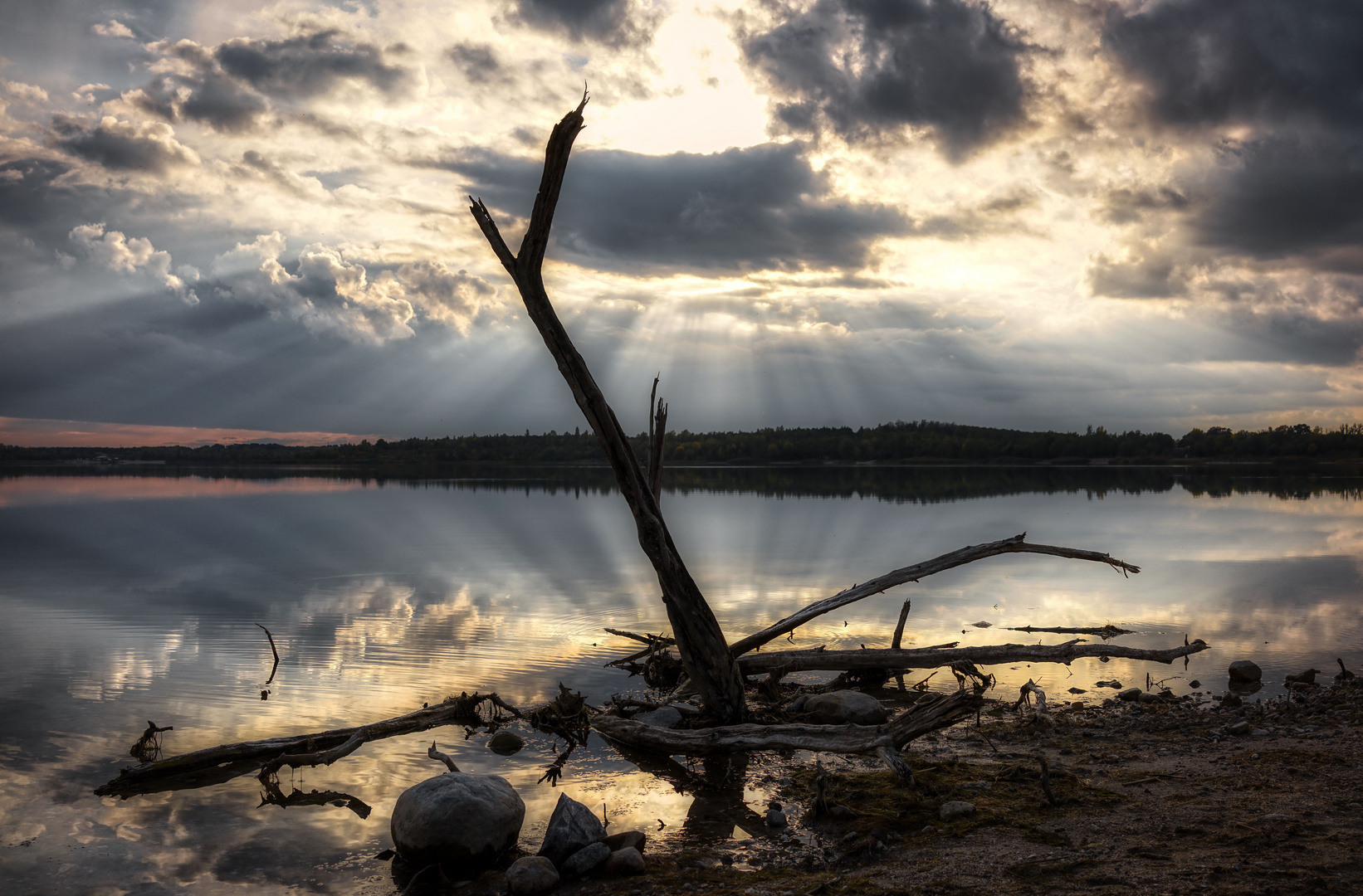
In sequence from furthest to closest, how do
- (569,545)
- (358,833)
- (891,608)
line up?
(569,545) → (891,608) → (358,833)

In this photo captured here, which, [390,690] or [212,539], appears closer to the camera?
[390,690]

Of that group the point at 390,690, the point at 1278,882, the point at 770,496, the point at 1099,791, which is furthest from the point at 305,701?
the point at 770,496

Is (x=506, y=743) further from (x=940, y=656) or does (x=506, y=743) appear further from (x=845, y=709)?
(x=940, y=656)

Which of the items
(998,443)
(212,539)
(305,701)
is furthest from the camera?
(998,443)

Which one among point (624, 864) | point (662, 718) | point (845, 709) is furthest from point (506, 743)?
point (845, 709)

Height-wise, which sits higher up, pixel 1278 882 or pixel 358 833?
pixel 1278 882

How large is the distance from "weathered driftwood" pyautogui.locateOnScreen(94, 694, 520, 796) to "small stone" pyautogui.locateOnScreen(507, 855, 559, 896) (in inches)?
118

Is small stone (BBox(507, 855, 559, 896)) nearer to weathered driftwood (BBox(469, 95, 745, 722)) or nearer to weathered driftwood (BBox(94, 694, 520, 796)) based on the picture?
weathered driftwood (BBox(94, 694, 520, 796))

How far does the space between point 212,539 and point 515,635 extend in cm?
2245

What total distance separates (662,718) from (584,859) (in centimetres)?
341

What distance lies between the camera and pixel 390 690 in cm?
1114

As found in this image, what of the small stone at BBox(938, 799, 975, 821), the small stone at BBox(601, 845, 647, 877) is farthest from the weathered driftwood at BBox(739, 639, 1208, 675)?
the small stone at BBox(601, 845, 647, 877)

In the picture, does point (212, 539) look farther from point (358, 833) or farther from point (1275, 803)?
point (1275, 803)

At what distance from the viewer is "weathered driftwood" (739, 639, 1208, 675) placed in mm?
10180
